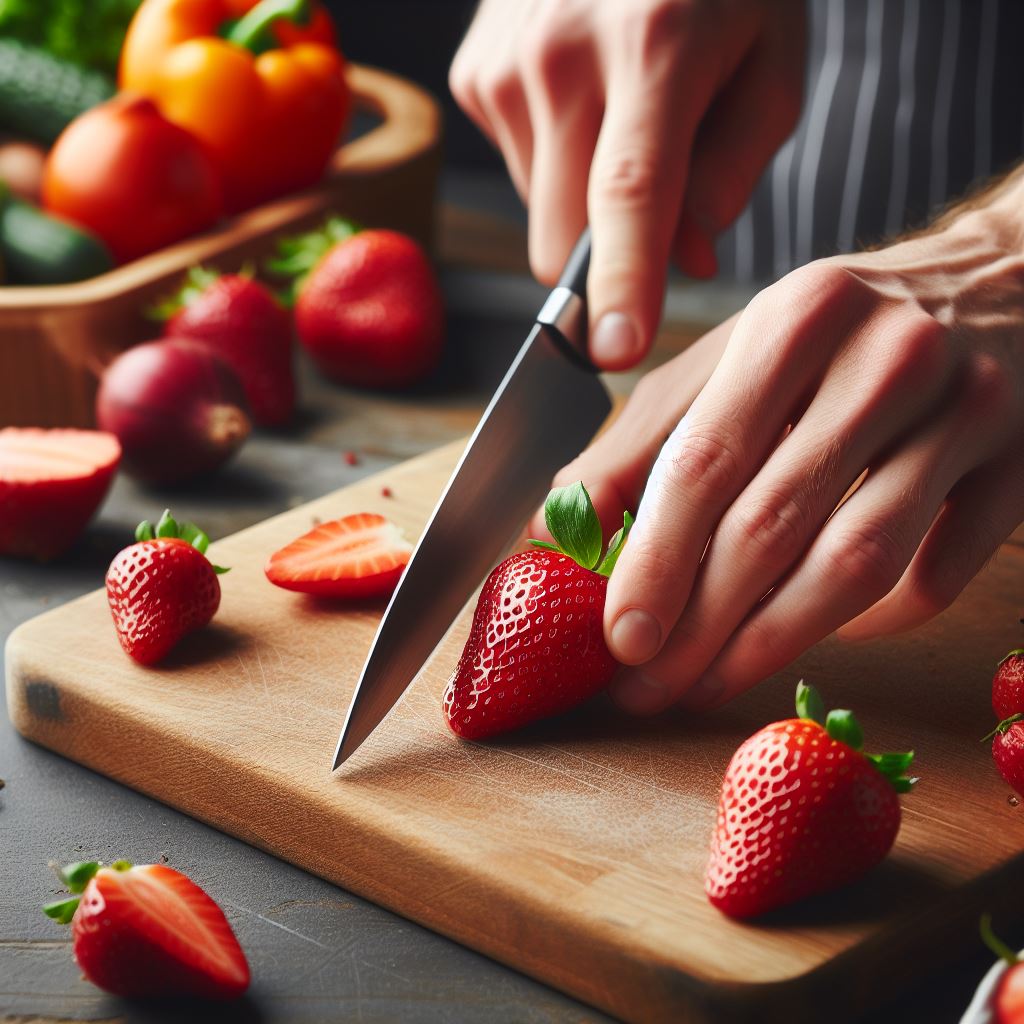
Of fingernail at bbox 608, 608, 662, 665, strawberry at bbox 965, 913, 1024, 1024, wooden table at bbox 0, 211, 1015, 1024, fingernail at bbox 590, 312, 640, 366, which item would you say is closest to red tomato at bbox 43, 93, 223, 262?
wooden table at bbox 0, 211, 1015, 1024

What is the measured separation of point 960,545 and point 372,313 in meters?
1.06

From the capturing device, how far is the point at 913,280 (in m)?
1.13

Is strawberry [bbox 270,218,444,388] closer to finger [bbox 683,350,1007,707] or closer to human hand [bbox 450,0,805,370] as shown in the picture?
human hand [bbox 450,0,805,370]

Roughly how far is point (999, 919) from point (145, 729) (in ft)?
2.07

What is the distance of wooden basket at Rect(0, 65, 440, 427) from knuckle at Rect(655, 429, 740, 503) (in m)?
1.03

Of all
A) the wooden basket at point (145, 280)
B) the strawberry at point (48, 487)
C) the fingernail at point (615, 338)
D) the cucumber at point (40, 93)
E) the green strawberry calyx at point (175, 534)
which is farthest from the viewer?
the cucumber at point (40, 93)

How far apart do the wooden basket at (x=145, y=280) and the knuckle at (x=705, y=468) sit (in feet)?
3.36

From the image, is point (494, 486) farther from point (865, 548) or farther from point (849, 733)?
point (849, 733)

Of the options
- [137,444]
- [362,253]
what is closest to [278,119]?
[362,253]

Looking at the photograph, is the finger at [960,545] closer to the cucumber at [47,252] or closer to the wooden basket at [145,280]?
the wooden basket at [145,280]

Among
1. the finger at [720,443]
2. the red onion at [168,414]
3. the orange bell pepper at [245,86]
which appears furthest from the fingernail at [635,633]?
the orange bell pepper at [245,86]

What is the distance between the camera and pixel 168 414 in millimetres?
1641

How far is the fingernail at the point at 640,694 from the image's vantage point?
105cm

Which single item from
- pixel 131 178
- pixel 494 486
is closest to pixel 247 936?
pixel 494 486
